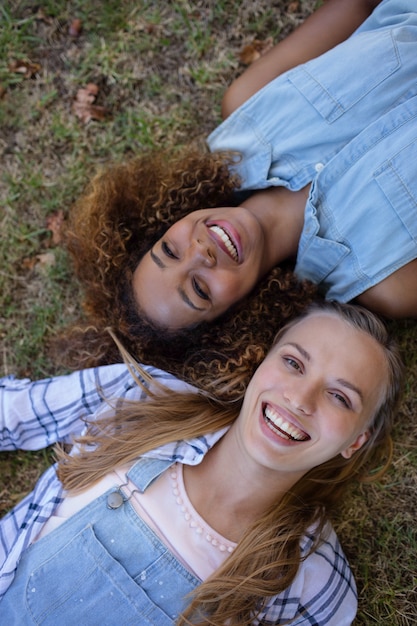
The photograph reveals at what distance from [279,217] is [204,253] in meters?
0.71

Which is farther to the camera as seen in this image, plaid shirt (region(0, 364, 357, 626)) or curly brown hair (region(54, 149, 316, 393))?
curly brown hair (region(54, 149, 316, 393))

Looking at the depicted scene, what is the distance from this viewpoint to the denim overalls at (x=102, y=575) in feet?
10.2

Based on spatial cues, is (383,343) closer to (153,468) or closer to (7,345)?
(153,468)

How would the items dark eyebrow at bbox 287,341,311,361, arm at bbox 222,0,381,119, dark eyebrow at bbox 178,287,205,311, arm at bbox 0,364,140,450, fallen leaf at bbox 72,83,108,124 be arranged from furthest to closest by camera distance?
1. fallen leaf at bbox 72,83,108,124
2. arm at bbox 222,0,381,119
3. arm at bbox 0,364,140,450
4. dark eyebrow at bbox 178,287,205,311
5. dark eyebrow at bbox 287,341,311,361

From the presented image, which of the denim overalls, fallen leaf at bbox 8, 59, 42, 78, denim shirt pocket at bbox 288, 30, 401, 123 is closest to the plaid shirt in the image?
the denim overalls

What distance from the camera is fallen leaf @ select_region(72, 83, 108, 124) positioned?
4297mm

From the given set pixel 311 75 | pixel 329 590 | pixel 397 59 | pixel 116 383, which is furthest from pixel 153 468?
pixel 397 59

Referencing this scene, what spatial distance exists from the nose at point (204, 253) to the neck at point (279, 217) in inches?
19.8

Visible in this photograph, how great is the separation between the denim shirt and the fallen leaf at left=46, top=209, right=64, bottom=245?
4.79ft

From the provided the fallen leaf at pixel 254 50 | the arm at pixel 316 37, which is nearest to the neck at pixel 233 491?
the arm at pixel 316 37

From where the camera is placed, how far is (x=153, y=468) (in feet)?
10.7

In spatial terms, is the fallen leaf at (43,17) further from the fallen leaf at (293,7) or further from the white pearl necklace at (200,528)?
the white pearl necklace at (200,528)

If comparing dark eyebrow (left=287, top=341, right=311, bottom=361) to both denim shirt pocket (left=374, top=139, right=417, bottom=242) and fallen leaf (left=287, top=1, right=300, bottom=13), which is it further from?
fallen leaf (left=287, top=1, right=300, bottom=13)

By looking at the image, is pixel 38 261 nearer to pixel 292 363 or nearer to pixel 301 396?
pixel 292 363
